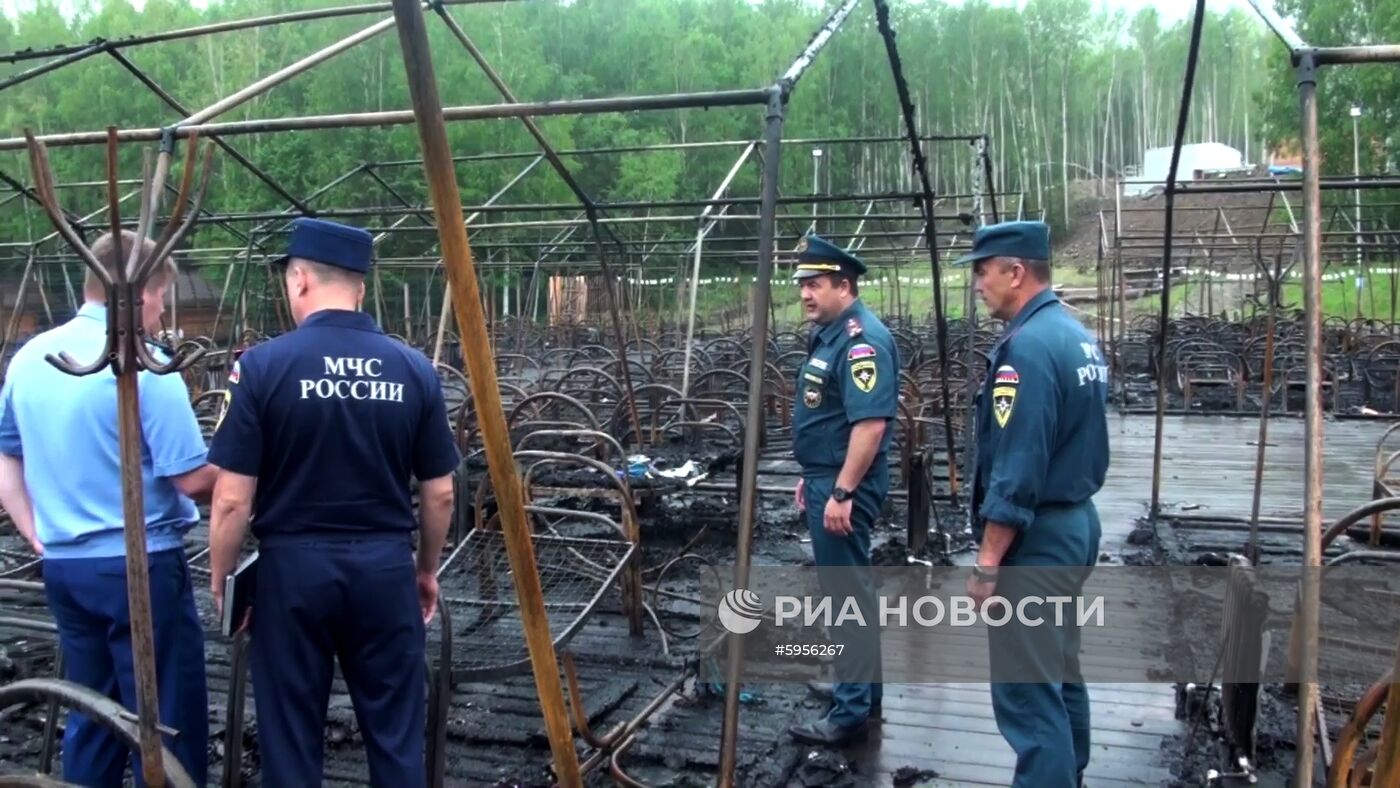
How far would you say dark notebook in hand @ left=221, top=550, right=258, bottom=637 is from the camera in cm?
241

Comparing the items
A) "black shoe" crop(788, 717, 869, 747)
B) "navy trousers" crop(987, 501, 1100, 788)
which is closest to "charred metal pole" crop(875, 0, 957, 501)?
"navy trousers" crop(987, 501, 1100, 788)

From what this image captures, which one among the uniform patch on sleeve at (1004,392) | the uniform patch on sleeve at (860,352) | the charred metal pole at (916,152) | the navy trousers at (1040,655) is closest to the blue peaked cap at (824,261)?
the uniform patch on sleeve at (860,352)

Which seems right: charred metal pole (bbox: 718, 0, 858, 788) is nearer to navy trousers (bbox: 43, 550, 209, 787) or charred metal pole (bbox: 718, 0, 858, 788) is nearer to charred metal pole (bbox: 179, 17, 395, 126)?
navy trousers (bbox: 43, 550, 209, 787)

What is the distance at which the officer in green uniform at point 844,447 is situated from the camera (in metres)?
3.73

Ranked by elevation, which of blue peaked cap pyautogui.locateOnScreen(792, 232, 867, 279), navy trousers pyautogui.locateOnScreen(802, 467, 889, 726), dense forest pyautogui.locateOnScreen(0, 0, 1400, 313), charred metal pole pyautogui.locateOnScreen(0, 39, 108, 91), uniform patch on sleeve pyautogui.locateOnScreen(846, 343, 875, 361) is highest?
dense forest pyautogui.locateOnScreen(0, 0, 1400, 313)

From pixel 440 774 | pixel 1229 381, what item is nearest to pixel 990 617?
pixel 440 774

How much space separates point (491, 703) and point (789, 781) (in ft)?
4.08

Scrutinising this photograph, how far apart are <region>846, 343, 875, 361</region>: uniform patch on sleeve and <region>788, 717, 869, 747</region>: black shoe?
1.26 m

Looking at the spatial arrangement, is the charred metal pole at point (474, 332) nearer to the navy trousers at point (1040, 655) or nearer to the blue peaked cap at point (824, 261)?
the navy trousers at point (1040, 655)

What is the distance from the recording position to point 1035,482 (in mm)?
2859

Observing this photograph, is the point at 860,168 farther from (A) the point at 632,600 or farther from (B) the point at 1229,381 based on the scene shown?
(A) the point at 632,600

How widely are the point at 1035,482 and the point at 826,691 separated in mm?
1613

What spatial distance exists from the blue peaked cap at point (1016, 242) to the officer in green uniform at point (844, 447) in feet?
2.34

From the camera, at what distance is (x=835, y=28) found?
11.1ft
